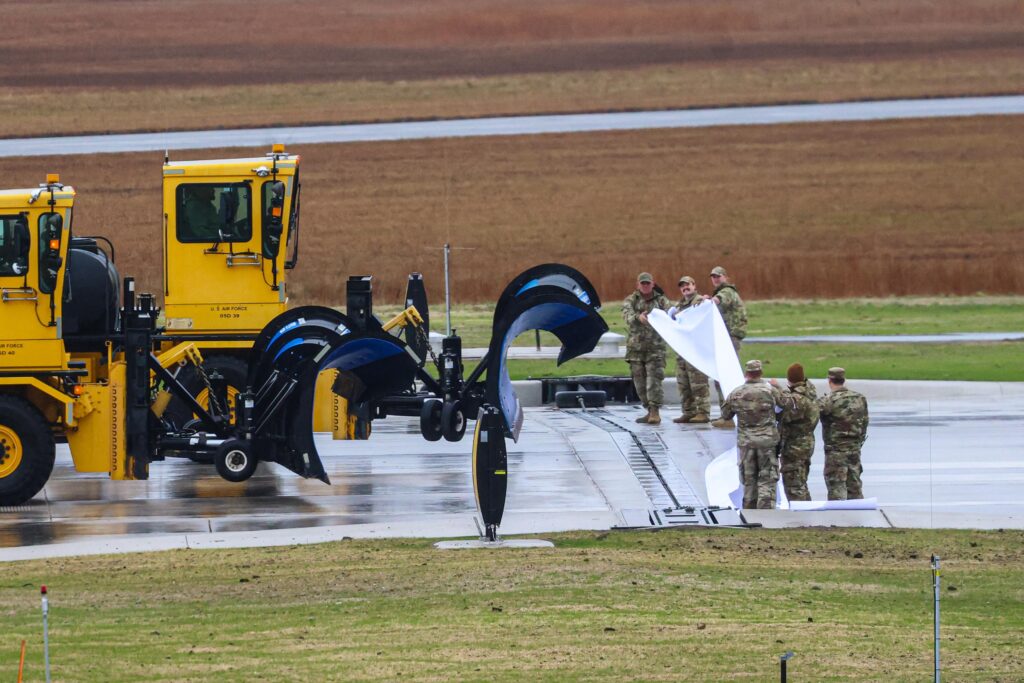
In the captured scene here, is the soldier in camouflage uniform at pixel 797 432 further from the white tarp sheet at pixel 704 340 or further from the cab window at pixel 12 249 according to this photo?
the cab window at pixel 12 249

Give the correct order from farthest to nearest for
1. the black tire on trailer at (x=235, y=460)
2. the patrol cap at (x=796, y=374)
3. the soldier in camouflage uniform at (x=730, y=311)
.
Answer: the soldier in camouflage uniform at (x=730, y=311), the black tire on trailer at (x=235, y=460), the patrol cap at (x=796, y=374)

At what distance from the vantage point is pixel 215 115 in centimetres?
5472

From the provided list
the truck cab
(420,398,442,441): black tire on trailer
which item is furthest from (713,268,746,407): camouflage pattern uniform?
the truck cab

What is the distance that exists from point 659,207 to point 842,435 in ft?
115

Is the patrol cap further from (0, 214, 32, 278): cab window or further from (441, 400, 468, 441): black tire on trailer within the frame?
(0, 214, 32, 278): cab window

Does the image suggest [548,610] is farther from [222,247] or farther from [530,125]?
[530,125]

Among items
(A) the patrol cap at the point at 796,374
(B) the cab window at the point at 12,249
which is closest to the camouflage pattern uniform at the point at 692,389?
(A) the patrol cap at the point at 796,374

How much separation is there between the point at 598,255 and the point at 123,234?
1303 cm

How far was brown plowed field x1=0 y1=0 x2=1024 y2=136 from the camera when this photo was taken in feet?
183

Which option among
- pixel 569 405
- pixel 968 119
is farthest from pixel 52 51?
pixel 569 405

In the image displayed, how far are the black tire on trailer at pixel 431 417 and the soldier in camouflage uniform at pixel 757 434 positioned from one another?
12.8 feet

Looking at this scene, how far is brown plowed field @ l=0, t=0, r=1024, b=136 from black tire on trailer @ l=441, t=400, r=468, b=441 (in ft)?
125

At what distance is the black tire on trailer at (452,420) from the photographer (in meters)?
17.9

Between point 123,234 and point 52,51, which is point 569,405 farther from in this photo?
point 52,51
